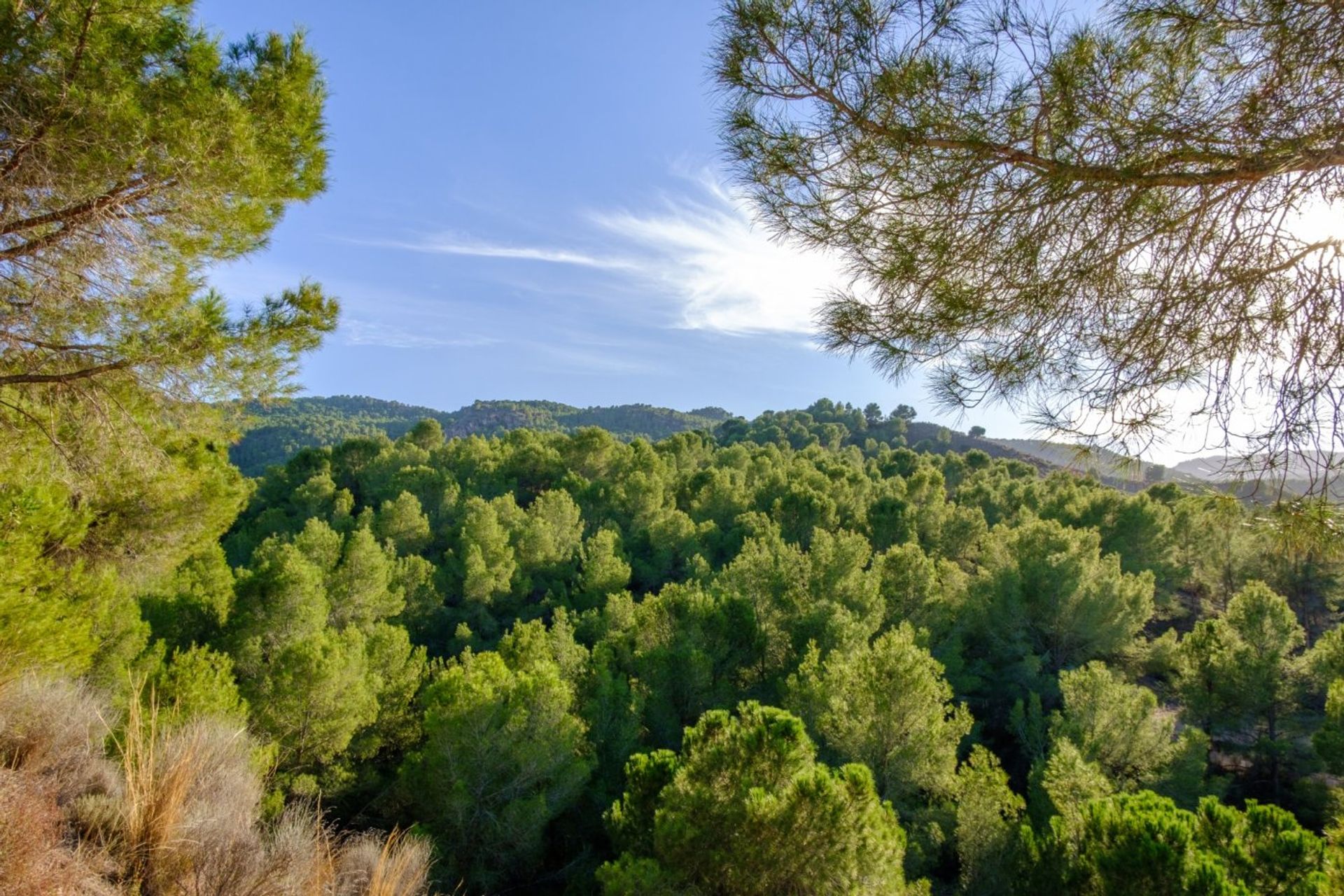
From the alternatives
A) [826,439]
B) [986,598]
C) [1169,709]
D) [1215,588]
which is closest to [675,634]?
[986,598]

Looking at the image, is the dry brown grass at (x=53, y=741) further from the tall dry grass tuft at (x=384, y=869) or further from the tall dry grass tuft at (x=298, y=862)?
the tall dry grass tuft at (x=384, y=869)

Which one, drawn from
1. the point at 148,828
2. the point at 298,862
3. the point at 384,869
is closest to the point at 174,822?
the point at 148,828

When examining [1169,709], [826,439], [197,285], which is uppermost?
[826,439]

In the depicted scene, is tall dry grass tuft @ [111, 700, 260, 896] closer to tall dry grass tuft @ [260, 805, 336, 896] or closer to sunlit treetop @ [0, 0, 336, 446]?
tall dry grass tuft @ [260, 805, 336, 896]

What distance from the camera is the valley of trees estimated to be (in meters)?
2.70

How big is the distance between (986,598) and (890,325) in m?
15.8

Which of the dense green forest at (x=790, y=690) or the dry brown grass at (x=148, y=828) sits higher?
the dry brown grass at (x=148, y=828)

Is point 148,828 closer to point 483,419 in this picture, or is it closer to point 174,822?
point 174,822

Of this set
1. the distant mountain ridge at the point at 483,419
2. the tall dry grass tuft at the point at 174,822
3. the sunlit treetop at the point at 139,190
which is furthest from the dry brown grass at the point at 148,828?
the distant mountain ridge at the point at 483,419

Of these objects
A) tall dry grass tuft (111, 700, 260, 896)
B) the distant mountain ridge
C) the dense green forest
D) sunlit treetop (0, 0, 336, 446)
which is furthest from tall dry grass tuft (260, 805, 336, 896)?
the distant mountain ridge

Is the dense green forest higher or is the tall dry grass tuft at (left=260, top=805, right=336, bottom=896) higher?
the tall dry grass tuft at (left=260, top=805, right=336, bottom=896)

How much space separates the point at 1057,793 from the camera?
8.69 meters

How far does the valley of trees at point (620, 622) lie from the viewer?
106 inches

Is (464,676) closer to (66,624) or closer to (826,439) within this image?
(66,624)
